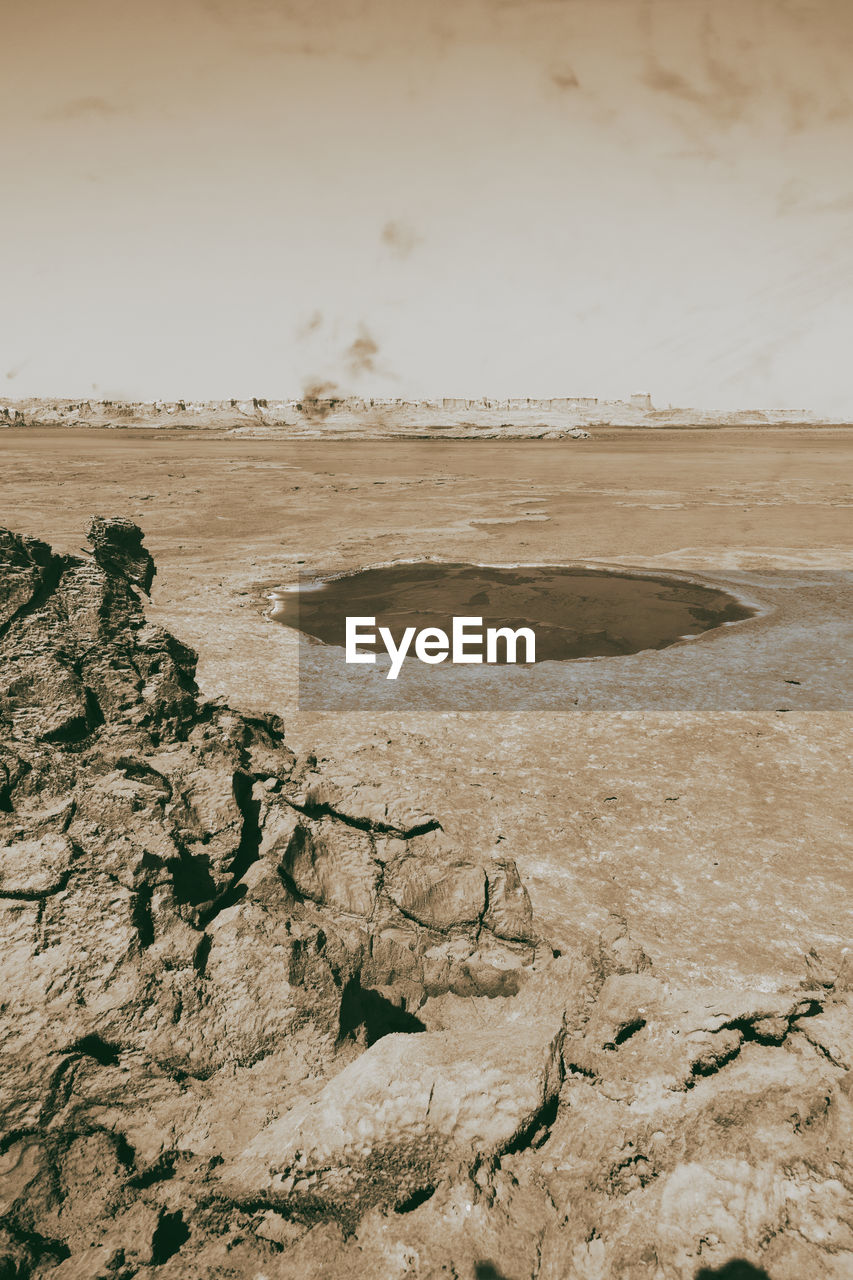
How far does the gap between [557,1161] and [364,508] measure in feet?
36.9

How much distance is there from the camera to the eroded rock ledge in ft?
4.81

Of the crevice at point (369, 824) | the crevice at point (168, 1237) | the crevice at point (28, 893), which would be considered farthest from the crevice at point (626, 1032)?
the crevice at point (28, 893)

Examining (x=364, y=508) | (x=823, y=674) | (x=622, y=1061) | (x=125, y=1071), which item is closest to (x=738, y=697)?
(x=823, y=674)

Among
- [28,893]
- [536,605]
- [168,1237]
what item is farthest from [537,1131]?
[536,605]

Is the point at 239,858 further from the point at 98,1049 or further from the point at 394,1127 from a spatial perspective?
the point at 394,1127

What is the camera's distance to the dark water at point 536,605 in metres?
5.70

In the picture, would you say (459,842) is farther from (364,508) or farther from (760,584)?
(364,508)

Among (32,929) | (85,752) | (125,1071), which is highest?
(85,752)

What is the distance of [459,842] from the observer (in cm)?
283

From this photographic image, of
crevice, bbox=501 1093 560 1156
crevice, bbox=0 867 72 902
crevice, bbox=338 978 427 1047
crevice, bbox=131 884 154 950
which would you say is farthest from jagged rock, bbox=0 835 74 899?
crevice, bbox=501 1093 560 1156

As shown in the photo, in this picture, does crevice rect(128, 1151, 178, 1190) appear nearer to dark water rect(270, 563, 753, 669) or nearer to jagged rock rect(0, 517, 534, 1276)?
jagged rock rect(0, 517, 534, 1276)

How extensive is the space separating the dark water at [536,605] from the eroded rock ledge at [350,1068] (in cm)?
310

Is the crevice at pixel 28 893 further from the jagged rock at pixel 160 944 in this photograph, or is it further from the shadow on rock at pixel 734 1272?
the shadow on rock at pixel 734 1272

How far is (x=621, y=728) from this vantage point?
3953mm
